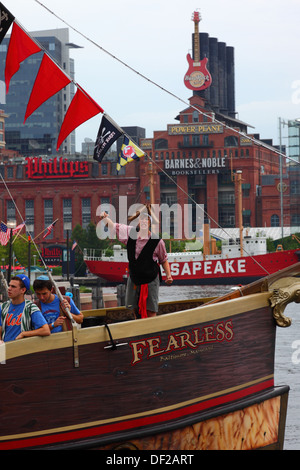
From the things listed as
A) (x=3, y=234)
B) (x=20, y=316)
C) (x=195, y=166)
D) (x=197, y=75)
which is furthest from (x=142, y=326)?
(x=197, y=75)

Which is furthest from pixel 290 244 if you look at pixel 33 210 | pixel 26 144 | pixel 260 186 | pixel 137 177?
pixel 26 144

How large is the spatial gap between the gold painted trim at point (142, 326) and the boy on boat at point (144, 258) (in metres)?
0.73

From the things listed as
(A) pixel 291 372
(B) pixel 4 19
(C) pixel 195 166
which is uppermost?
(C) pixel 195 166

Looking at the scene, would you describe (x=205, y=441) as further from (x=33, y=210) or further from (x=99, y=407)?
(x=33, y=210)

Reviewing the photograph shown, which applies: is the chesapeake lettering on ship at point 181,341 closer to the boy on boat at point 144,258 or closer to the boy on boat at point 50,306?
the boy on boat at point 50,306

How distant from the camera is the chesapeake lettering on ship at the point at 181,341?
6949mm

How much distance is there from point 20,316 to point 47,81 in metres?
4.65

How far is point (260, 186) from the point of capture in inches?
3752

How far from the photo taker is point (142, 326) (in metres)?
6.92

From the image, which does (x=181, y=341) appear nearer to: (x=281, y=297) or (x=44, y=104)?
(x=281, y=297)

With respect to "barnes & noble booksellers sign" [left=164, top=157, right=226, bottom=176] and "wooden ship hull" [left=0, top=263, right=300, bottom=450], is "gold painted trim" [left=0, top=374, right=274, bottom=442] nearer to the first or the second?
"wooden ship hull" [left=0, top=263, right=300, bottom=450]

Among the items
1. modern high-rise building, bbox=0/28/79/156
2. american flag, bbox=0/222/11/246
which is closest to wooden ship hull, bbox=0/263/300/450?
american flag, bbox=0/222/11/246

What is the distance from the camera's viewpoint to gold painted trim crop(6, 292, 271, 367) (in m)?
6.42

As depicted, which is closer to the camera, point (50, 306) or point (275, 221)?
point (50, 306)
